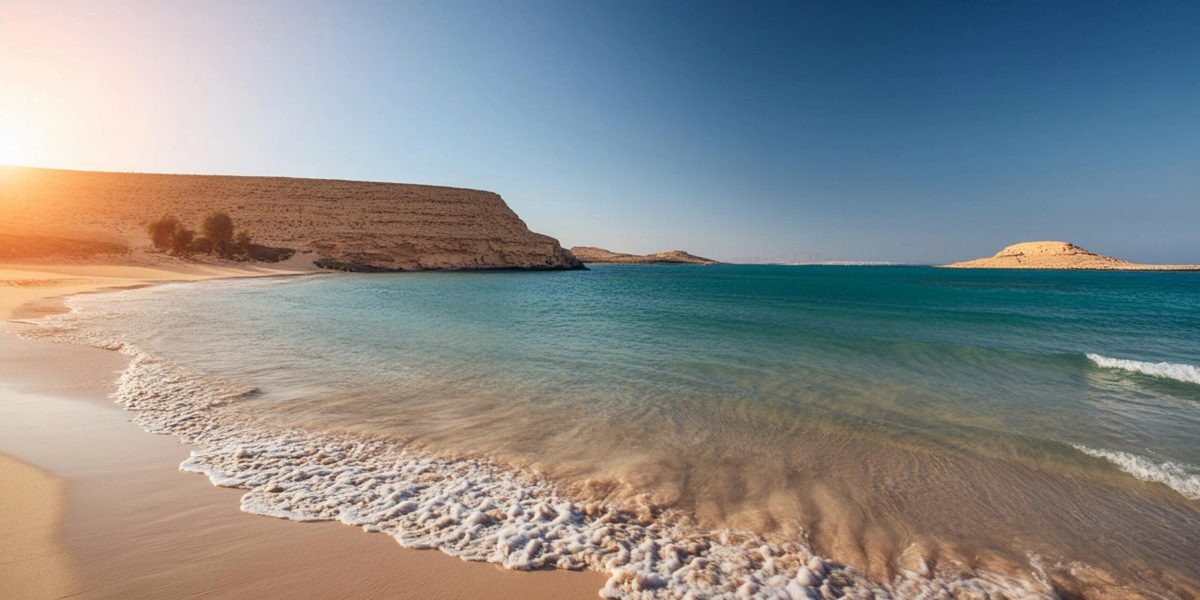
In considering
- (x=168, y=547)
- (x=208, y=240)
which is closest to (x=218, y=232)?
(x=208, y=240)

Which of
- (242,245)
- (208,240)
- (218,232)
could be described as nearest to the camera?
(208,240)

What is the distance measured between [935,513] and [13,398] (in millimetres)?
12760

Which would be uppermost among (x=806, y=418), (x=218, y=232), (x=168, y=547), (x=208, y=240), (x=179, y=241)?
(x=218, y=232)

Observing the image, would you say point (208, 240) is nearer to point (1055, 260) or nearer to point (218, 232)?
point (218, 232)

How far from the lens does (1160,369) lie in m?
11.6

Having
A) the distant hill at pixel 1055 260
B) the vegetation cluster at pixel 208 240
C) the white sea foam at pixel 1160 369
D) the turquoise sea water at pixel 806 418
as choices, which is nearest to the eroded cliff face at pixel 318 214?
the vegetation cluster at pixel 208 240

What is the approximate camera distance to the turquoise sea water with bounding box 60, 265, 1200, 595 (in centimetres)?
466

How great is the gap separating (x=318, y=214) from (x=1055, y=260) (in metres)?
217

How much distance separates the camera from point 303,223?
250ft

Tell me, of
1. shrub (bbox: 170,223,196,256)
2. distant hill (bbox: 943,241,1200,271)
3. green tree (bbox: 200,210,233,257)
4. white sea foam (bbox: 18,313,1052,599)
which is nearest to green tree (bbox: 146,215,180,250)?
shrub (bbox: 170,223,196,256)

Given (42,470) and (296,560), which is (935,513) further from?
(42,470)

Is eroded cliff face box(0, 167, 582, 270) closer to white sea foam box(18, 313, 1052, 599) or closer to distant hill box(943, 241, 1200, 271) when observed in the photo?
white sea foam box(18, 313, 1052, 599)


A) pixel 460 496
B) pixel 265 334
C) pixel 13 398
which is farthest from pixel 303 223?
pixel 460 496

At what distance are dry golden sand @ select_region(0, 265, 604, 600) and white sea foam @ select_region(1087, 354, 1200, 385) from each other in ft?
53.2
